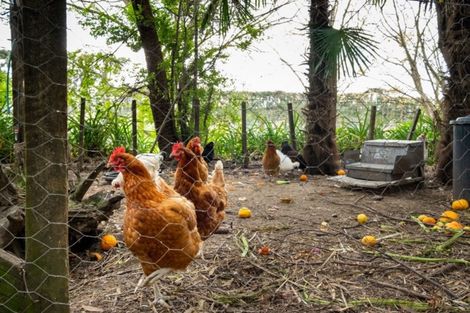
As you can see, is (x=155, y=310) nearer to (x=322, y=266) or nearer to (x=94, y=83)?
(x=322, y=266)

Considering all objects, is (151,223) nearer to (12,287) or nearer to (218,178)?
(12,287)

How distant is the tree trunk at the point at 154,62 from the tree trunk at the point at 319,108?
1573 mm

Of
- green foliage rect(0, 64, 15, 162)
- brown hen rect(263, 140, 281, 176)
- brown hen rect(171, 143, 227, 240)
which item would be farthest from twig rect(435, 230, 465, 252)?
green foliage rect(0, 64, 15, 162)

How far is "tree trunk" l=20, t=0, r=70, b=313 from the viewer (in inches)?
43.7

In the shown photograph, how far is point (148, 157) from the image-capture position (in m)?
2.87

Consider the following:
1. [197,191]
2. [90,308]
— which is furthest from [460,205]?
[90,308]

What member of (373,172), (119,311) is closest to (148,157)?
(119,311)

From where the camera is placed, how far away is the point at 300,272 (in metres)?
1.86

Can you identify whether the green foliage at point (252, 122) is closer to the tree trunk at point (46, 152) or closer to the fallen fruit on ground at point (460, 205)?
the fallen fruit on ground at point (460, 205)

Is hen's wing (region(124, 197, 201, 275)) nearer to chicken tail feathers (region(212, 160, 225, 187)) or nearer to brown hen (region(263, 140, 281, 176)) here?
chicken tail feathers (region(212, 160, 225, 187))

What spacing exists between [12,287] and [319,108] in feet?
12.2

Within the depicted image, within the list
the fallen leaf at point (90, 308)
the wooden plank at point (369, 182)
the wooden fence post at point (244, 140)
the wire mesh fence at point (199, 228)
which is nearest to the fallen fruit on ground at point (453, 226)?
the wire mesh fence at point (199, 228)

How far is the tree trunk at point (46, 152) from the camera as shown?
111 cm

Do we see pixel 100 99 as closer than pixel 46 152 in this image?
No
